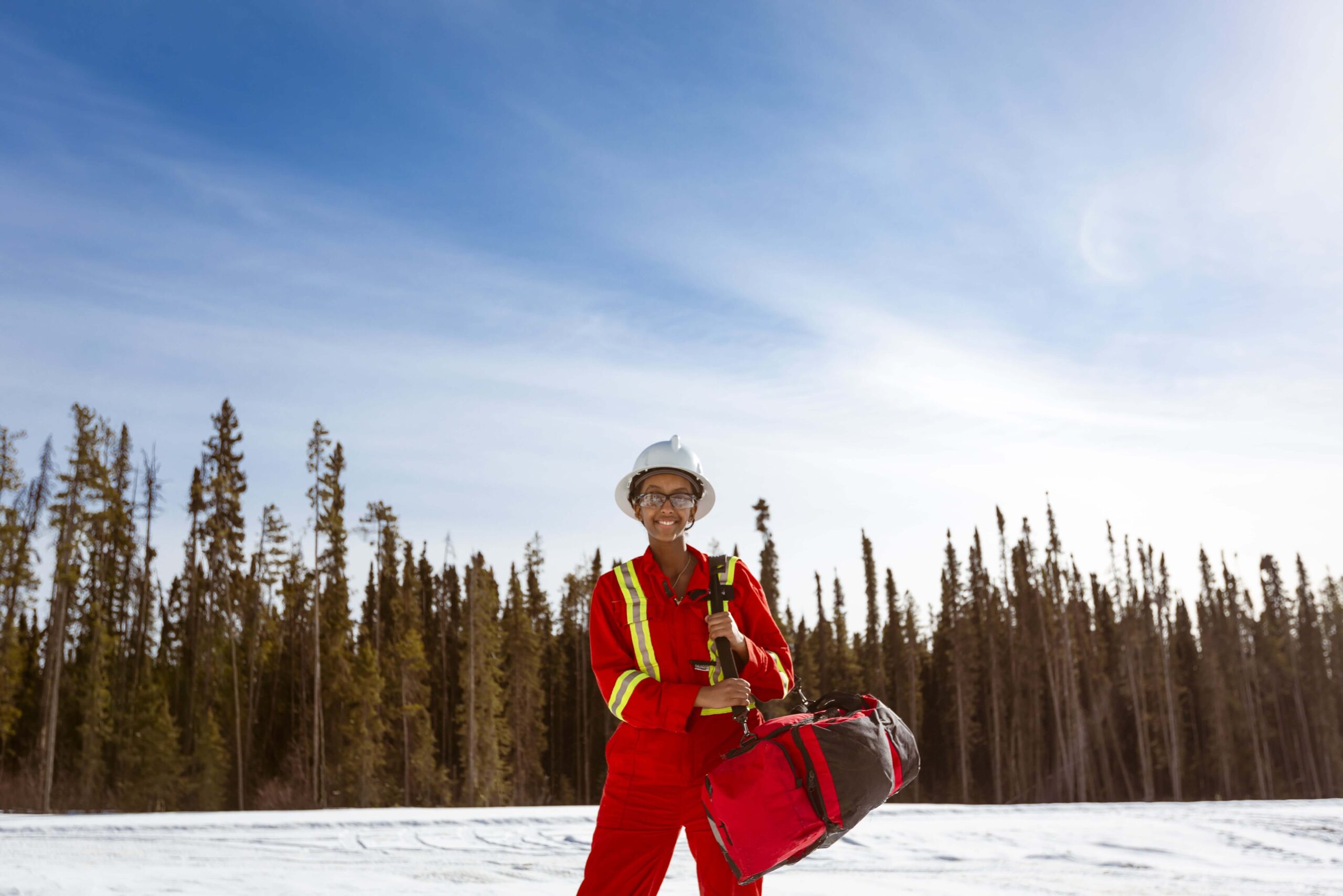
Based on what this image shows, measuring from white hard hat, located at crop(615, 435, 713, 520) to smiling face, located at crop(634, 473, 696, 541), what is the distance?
3cm

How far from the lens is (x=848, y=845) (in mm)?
8953

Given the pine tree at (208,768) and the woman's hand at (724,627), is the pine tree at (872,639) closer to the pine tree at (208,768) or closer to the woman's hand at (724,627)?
the pine tree at (208,768)

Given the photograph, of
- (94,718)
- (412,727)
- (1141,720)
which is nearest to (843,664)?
(1141,720)

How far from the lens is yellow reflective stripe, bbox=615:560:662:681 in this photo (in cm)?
333

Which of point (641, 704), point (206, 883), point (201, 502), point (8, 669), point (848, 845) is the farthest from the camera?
point (201, 502)

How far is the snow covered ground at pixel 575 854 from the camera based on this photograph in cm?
670

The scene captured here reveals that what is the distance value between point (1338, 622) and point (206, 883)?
270 ft

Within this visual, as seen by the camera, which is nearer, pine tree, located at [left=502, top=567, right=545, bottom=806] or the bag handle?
the bag handle

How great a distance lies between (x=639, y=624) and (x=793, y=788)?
Answer: 2.52 ft

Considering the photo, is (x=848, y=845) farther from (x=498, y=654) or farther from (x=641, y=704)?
(x=498, y=654)

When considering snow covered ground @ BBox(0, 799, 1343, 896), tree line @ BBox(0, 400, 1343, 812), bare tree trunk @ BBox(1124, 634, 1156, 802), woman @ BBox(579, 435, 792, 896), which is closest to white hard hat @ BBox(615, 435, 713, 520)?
woman @ BBox(579, 435, 792, 896)

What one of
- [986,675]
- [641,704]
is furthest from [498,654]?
[641,704]

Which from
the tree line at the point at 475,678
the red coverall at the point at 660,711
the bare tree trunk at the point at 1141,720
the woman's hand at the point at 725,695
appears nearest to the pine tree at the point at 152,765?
the tree line at the point at 475,678

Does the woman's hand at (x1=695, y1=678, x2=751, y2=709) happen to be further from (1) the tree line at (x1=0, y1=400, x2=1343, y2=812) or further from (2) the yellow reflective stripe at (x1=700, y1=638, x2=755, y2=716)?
(1) the tree line at (x1=0, y1=400, x2=1343, y2=812)
